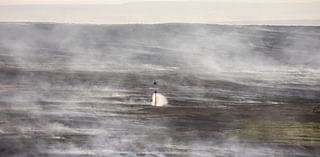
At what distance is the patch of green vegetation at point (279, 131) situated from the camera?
103 cm

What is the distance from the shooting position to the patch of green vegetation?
1.03m

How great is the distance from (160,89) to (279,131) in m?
0.33

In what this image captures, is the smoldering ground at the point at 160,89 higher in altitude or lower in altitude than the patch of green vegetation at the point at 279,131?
higher

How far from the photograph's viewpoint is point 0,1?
143 cm

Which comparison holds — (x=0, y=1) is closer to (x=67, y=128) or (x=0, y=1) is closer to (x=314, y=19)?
(x=67, y=128)

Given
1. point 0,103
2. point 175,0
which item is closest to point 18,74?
point 0,103

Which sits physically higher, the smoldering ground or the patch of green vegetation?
the smoldering ground

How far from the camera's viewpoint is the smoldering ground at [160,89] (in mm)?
1016

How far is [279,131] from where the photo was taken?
3.47 ft

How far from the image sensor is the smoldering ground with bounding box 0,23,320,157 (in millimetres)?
1016

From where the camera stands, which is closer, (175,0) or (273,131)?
(273,131)

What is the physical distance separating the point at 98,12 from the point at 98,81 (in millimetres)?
312

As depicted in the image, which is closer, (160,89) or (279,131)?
(279,131)

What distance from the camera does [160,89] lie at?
1188 millimetres
